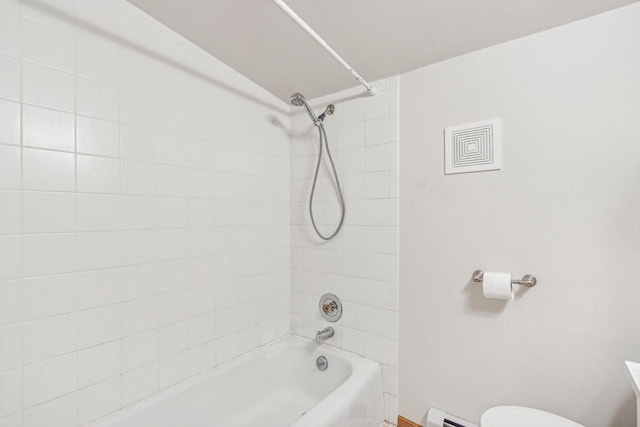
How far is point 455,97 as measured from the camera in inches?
58.1

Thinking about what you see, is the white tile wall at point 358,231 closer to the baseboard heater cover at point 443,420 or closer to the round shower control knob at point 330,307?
the round shower control knob at point 330,307

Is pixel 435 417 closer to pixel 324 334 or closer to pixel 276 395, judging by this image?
pixel 324 334

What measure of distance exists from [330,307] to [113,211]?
1278 mm

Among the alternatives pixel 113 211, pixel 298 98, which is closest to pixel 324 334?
pixel 113 211

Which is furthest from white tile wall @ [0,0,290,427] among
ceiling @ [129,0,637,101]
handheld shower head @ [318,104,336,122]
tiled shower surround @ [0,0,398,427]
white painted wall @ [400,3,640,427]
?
white painted wall @ [400,3,640,427]

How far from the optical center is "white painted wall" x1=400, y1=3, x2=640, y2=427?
1133mm

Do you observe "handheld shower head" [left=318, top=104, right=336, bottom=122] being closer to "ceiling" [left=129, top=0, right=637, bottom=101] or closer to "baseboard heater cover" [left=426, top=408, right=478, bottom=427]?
"ceiling" [left=129, top=0, right=637, bottom=101]

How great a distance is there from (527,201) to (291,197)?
4.47 ft

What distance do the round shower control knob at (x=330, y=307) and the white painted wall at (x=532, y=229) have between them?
15.8 inches

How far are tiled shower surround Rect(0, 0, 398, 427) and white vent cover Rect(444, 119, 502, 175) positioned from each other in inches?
11.7

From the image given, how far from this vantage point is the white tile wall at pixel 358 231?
5.49ft

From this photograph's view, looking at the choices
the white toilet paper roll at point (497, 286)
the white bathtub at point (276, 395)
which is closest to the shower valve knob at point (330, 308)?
the white bathtub at point (276, 395)

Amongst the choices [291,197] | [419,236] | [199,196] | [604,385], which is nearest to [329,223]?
[291,197]

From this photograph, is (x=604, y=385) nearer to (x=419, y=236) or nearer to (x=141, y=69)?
(x=419, y=236)
